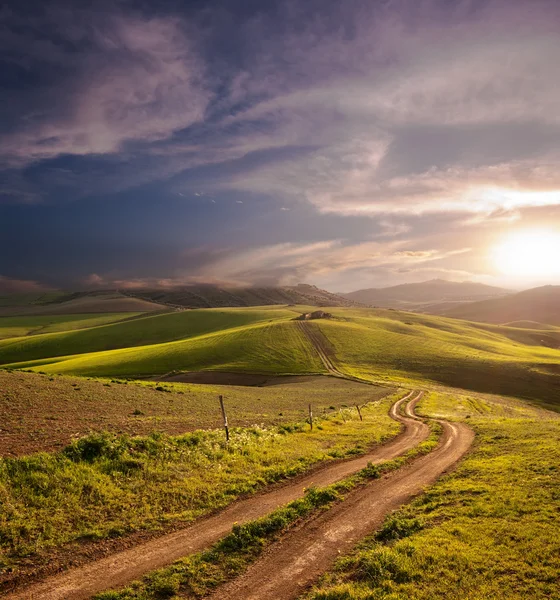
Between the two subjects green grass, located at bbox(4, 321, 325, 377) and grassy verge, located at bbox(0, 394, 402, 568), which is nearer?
grassy verge, located at bbox(0, 394, 402, 568)

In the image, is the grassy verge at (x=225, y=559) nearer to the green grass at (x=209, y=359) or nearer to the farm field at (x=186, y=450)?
the farm field at (x=186, y=450)

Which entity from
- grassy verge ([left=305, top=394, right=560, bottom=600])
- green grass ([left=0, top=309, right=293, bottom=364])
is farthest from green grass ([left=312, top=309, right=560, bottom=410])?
grassy verge ([left=305, top=394, right=560, bottom=600])

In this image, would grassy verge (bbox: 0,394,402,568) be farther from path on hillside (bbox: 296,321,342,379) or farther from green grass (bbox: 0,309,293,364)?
green grass (bbox: 0,309,293,364)

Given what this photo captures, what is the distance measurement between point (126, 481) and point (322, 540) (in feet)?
33.2

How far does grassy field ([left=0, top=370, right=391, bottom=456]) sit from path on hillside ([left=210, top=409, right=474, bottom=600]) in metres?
15.2

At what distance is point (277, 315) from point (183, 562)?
180440 mm

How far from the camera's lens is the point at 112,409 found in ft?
114

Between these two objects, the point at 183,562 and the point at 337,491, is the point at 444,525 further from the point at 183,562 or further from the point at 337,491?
the point at 183,562

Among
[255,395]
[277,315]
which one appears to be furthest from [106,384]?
[277,315]

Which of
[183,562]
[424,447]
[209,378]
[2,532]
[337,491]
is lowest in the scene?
[209,378]

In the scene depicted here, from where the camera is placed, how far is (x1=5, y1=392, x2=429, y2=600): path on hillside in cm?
1057

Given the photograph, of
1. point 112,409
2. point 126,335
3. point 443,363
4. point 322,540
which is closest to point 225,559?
point 322,540

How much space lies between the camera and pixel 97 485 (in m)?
16.0

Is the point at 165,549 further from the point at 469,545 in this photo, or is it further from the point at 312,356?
the point at 312,356
